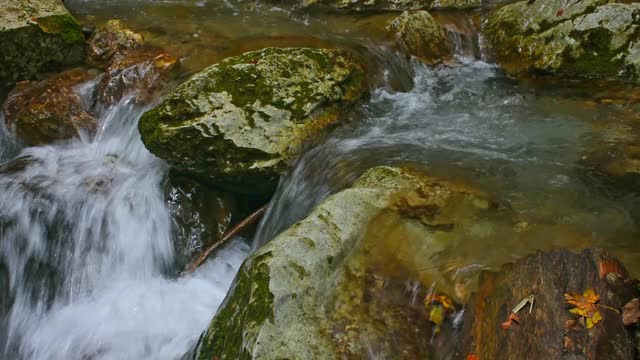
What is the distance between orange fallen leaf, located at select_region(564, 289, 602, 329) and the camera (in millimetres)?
2732

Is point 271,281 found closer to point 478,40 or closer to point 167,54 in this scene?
point 167,54

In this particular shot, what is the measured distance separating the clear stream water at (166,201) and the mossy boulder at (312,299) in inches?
40.6

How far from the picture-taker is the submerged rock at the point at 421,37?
8242 mm

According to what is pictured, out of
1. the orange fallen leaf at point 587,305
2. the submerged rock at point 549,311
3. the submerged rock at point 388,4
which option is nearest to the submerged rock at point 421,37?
the submerged rock at point 388,4

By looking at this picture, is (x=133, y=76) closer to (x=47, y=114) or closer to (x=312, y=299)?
(x=47, y=114)

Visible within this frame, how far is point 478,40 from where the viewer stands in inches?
345

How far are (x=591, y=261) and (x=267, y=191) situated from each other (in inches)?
150

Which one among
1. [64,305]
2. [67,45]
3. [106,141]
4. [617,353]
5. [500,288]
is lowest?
[64,305]

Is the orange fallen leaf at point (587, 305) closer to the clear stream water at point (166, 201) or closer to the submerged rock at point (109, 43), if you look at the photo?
the clear stream water at point (166, 201)

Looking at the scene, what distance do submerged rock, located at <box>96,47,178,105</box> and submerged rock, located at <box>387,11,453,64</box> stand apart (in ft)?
11.7

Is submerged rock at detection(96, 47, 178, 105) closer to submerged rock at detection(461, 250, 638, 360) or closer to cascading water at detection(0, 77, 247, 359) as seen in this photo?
cascading water at detection(0, 77, 247, 359)

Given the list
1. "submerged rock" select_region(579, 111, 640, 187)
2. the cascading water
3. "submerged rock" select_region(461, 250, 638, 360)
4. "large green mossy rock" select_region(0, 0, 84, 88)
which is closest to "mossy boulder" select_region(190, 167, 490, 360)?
"submerged rock" select_region(461, 250, 638, 360)

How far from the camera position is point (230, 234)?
19.9ft

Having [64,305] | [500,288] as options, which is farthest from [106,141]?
[500,288]
